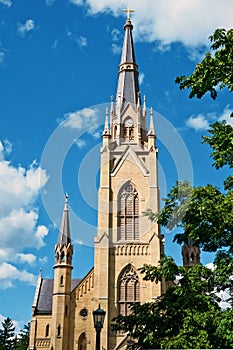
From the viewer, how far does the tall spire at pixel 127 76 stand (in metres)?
46.6

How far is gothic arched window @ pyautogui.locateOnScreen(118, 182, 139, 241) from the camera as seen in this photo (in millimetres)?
38375

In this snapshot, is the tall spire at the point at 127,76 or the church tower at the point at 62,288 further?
the tall spire at the point at 127,76

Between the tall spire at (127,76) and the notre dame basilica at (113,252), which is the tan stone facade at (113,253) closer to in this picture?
the notre dame basilica at (113,252)

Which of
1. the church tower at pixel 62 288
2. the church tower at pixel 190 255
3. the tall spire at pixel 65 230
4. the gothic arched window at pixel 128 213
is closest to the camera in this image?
the church tower at pixel 62 288

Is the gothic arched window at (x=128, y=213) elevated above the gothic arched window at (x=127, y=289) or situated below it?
above

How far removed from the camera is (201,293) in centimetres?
1611

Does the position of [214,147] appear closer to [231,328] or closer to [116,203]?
[231,328]

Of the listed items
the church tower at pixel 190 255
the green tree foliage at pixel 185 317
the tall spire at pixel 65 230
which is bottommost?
the green tree foliage at pixel 185 317

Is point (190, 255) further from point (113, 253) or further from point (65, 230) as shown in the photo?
point (65, 230)

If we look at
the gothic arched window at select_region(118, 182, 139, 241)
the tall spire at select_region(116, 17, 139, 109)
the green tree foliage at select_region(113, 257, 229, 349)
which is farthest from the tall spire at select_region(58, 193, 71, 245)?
the green tree foliage at select_region(113, 257, 229, 349)

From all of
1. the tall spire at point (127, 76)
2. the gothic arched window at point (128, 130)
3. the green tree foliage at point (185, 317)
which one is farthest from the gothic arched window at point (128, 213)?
the green tree foliage at point (185, 317)

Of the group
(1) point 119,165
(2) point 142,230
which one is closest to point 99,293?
(2) point 142,230

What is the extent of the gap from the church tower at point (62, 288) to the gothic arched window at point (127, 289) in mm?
4293

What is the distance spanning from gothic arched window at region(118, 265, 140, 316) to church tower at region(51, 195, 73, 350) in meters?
4.29
